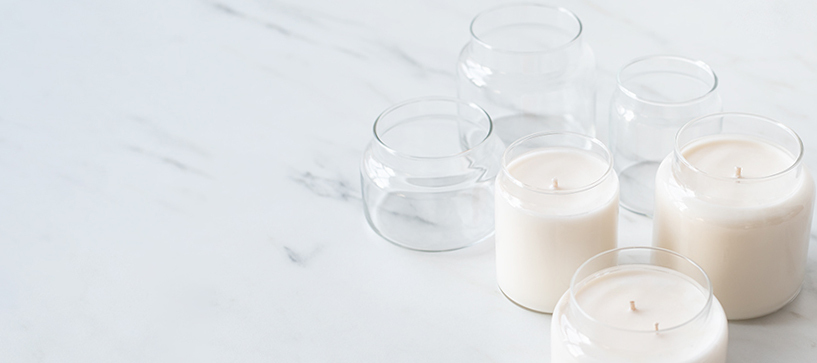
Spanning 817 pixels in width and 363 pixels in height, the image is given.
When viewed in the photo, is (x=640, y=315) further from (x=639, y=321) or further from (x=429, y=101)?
(x=429, y=101)

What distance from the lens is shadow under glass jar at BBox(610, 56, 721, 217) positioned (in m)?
1.03

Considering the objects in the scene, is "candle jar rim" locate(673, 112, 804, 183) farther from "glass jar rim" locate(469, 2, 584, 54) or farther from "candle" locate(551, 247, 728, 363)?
"glass jar rim" locate(469, 2, 584, 54)

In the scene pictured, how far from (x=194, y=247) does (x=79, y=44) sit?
596mm

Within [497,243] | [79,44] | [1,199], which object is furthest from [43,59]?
[497,243]

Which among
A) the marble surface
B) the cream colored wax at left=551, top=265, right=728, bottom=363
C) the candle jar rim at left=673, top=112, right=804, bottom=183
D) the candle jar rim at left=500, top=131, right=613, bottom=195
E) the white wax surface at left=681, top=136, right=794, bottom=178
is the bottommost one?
the marble surface

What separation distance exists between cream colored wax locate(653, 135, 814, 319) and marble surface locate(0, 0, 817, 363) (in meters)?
0.05

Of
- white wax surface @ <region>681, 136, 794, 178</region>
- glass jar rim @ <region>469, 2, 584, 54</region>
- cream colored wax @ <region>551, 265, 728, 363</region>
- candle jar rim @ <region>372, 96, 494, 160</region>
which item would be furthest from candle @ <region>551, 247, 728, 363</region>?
glass jar rim @ <region>469, 2, 584, 54</region>

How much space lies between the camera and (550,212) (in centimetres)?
86

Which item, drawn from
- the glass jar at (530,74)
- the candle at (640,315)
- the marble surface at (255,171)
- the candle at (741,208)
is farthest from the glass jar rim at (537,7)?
the candle at (640,315)

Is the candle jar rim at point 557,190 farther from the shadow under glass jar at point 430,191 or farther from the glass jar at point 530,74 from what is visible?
the glass jar at point 530,74

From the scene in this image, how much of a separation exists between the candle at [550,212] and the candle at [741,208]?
6 centimetres

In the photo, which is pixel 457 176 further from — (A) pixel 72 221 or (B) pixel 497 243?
(A) pixel 72 221

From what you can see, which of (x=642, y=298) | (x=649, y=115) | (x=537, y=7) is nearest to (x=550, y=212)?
(x=642, y=298)

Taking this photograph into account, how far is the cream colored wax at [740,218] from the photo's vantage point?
82 cm
